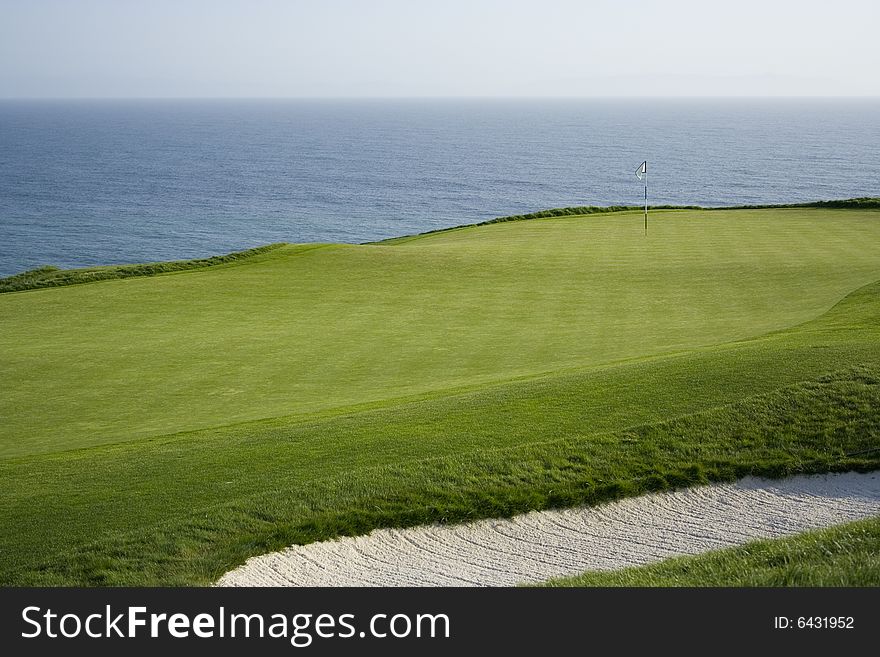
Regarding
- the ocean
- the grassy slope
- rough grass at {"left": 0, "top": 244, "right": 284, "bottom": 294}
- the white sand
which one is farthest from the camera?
the ocean

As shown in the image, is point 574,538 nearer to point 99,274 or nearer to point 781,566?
point 781,566

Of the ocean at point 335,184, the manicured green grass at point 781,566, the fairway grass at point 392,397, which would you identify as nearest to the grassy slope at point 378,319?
the fairway grass at point 392,397

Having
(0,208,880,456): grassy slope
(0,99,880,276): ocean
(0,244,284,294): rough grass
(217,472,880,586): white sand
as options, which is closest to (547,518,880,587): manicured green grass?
(217,472,880,586): white sand

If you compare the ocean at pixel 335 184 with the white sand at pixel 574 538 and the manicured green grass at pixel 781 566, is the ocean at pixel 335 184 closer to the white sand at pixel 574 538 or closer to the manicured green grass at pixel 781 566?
the white sand at pixel 574 538

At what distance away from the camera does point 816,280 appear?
26.1 meters

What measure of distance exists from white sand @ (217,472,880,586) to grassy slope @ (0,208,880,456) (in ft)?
18.9

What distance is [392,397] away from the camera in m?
14.8

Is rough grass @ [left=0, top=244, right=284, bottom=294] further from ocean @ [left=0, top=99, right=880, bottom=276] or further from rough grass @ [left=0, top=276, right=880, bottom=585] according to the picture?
ocean @ [left=0, top=99, right=880, bottom=276]

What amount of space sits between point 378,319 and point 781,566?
16.1 metres

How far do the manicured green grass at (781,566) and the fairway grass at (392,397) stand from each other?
2029 millimetres

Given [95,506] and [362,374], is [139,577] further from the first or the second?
[362,374]

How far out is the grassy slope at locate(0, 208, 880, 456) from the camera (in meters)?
15.7

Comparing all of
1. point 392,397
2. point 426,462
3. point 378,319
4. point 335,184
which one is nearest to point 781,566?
point 426,462
